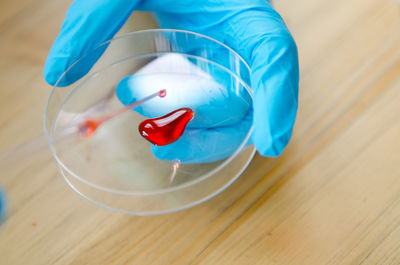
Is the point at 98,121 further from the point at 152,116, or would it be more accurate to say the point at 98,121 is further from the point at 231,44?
the point at 231,44

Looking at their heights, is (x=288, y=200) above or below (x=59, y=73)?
below

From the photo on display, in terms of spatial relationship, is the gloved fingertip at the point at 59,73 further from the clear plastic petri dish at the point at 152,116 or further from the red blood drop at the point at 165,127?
the red blood drop at the point at 165,127

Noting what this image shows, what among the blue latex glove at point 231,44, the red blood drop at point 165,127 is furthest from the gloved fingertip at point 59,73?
the red blood drop at point 165,127

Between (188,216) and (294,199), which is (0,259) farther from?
(294,199)

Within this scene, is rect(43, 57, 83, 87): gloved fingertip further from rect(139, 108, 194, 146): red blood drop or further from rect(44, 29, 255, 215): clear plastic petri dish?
rect(139, 108, 194, 146): red blood drop

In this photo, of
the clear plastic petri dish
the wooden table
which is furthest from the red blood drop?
the wooden table

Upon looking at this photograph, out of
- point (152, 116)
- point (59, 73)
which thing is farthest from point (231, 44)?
point (59, 73)
